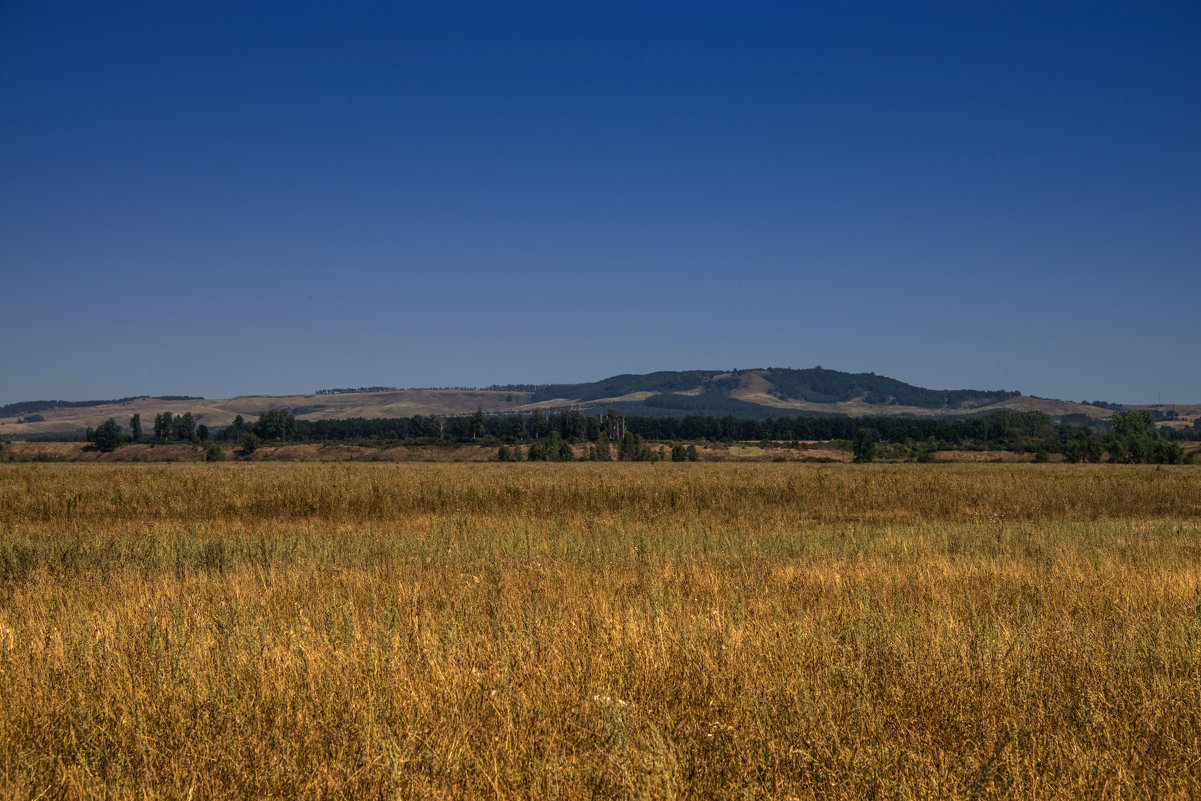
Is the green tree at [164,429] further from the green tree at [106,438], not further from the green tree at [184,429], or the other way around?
the green tree at [106,438]

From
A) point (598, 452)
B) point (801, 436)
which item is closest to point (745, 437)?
point (801, 436)

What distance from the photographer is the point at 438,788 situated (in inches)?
152

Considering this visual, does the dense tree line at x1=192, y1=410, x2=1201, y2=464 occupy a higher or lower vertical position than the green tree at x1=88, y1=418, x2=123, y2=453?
lower

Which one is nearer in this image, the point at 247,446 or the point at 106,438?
the point at 247,446

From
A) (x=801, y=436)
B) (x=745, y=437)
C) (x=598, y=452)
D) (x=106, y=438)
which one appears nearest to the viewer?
(x=598, y=452)

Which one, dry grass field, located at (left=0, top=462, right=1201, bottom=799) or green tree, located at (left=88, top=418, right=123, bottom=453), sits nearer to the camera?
dry grass field, located at (left=0, top=462, right=1201, bottom=799)

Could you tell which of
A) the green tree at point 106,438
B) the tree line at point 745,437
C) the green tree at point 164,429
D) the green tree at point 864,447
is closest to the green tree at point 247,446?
the tree line at point 745,437

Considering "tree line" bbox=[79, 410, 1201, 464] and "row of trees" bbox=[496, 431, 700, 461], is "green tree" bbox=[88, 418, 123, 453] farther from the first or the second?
"row of trees" bbox=[496, 431, 700, 461]

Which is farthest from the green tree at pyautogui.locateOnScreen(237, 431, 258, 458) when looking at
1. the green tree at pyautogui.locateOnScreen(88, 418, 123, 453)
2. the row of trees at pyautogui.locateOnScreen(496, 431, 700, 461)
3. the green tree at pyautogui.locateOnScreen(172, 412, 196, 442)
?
the green tree at pyautogui.locateOnScreen(172, 412, 196, 442)

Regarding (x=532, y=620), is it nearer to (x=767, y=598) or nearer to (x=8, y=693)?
(x=767, y=598)

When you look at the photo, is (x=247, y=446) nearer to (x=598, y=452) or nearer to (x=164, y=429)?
(x=598, y=452)

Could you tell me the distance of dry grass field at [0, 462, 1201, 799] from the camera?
4016 mm

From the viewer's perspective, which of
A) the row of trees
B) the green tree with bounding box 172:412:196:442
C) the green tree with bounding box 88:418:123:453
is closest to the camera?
the row of trees

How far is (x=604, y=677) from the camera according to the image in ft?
17.5
